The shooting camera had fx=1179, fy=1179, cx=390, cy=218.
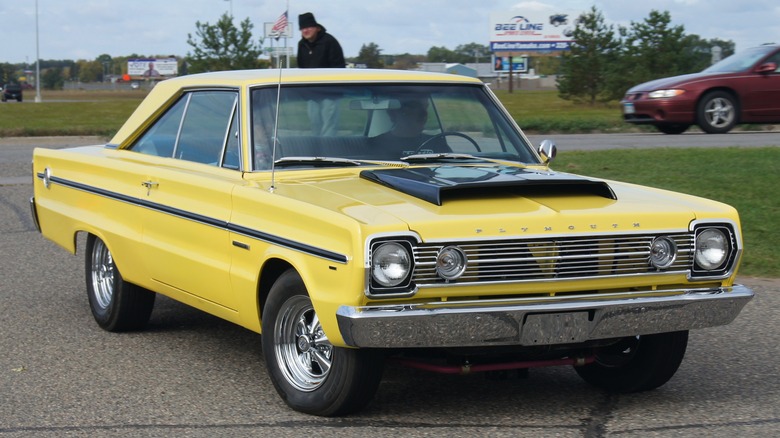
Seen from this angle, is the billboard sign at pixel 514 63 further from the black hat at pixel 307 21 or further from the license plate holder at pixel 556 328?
the license plate holder at pixel 556 328

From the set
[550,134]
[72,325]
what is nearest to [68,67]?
[550,134]

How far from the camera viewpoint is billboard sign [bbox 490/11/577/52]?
81750mm

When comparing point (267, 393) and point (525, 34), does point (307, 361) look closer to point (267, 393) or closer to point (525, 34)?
point (267, 393)

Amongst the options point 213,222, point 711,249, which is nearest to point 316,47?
point 213,222

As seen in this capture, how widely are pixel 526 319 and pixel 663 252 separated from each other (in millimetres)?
733

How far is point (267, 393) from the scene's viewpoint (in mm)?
5309

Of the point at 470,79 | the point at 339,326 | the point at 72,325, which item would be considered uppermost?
the point at 470,79

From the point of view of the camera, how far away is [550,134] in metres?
22.8

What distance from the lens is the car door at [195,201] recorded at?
547cm

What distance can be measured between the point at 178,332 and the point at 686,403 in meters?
3.00

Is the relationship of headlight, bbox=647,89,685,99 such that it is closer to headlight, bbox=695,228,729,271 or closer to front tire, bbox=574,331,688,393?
front tire, bbox=574,331,688,393

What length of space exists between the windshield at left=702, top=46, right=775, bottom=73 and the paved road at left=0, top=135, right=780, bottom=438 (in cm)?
1260

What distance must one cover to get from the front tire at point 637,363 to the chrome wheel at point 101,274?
113 inches

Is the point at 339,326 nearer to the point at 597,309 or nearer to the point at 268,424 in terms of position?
the point at 268,424
